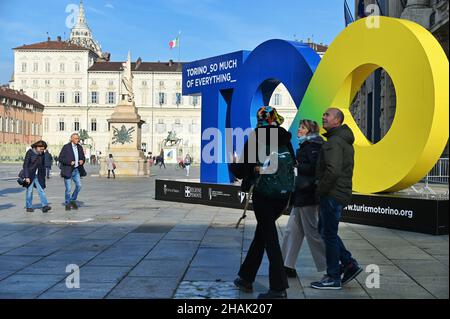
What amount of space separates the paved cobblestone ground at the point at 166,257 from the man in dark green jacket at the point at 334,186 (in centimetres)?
20

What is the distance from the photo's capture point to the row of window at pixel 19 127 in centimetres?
8624

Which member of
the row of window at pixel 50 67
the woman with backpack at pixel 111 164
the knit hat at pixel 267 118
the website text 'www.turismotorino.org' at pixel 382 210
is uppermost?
the row of window at pixel 50 67

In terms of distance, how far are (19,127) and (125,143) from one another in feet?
219

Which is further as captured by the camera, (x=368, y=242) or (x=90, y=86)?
(x=90, y=86)

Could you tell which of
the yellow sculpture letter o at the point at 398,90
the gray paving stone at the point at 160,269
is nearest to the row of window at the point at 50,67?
the yellow sculpture letter o at the point at 398,90

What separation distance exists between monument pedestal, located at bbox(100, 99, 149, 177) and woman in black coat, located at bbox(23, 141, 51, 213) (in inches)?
795

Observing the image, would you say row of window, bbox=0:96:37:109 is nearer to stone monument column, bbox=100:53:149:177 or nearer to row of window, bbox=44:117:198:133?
row of window, bbox=44:117:198:133

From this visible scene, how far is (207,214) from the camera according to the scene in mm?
12367

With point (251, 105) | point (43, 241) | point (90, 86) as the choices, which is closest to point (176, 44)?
point (90, 86)

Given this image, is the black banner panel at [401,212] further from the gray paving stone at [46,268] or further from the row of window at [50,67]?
the row of window at [50,67]

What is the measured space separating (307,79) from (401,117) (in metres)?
3.10

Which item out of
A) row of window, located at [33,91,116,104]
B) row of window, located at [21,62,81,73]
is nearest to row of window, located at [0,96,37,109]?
row of window, located at [33,91,116,104]

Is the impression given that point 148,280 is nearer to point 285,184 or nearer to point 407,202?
point 285,184
